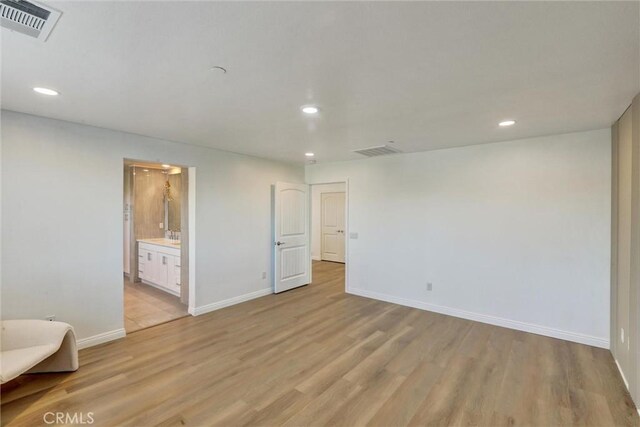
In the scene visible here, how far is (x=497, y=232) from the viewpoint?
3.86m

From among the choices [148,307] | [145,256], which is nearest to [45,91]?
[148,307]

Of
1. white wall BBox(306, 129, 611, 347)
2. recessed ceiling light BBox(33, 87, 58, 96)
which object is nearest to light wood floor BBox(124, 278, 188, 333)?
recessed ceiling light BBox(33, 87, 58, 96)

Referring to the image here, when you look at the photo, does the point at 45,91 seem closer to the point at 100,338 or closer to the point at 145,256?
the point at 100,338

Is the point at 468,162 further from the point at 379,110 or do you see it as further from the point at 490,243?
the point at 379,110

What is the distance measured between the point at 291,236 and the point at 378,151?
89.0 inches

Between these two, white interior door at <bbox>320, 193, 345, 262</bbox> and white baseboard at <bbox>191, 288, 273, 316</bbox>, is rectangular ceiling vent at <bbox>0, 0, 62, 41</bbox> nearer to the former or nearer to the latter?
white baseboard at <bbox>191, 288, 273, 316</bbox>

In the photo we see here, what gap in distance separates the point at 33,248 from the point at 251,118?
246 centimetres

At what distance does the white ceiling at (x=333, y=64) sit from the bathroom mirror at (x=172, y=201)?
10.3 ft

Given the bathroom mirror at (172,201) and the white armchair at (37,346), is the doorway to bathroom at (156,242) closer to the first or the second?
the bathroom mirror at (172,201)

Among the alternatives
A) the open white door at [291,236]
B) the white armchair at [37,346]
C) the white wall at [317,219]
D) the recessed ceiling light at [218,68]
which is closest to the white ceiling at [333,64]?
the recessed ceiling light at [218,68]

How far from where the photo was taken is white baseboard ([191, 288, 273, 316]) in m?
4.14

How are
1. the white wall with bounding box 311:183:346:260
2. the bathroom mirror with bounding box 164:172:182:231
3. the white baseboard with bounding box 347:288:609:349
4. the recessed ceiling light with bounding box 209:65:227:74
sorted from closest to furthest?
1. the recessed ceiling light with bounding box 209:65:227:74
2. the white baseboard with bounding box 347:288:609:349
3. the bathroom mirror with bounding box 164:172:182:231
4. the white wall with bounding box 311:183:346:260

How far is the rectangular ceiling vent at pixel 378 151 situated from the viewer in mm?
4230

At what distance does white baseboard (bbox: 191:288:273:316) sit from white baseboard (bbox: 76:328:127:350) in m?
0.91
